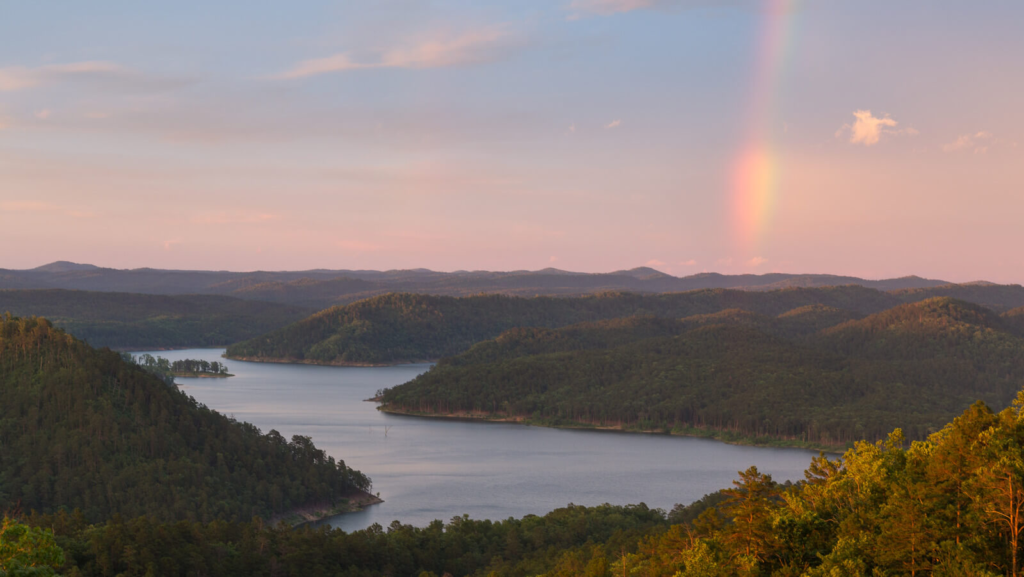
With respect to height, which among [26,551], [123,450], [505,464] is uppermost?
[26,551]

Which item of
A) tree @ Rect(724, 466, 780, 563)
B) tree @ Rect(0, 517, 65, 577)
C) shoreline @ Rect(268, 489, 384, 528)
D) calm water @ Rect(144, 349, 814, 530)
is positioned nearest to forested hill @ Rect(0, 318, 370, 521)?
shoreline @ Rect(268, 489, 384, 528)

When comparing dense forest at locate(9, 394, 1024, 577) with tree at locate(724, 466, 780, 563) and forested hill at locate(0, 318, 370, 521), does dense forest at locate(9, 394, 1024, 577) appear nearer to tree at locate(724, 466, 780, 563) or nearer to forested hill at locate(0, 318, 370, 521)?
tree at locate(724, 466, 780, 563)

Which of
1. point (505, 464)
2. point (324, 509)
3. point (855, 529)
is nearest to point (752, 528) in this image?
point (855, 529)

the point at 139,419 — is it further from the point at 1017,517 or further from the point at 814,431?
the point at 814,431

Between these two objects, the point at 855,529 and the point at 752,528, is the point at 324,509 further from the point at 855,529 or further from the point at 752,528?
the point at 855,529

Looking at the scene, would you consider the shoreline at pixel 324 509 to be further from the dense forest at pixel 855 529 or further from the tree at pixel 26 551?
the tree at pixel 26 551

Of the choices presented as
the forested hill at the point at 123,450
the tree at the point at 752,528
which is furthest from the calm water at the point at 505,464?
the tree at the point at 752,528

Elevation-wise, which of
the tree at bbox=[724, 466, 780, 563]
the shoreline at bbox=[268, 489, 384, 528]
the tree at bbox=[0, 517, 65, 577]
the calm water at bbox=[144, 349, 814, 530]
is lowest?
the shoreline at bbox=[268, 489, 384, 528]

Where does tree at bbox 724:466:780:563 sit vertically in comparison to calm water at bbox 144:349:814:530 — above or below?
above
